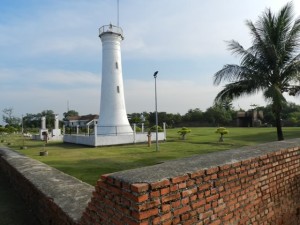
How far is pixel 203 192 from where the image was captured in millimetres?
2912

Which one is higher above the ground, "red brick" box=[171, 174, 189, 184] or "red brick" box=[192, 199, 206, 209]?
"red brick" box=[171, 174, 189, 184]

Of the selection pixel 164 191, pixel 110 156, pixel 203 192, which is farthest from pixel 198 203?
pixel 110 156

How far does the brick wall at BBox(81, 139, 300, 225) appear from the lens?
2.46m

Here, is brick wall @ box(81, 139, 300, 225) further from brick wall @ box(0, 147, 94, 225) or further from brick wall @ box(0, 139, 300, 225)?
brick wall @ box(0, 147, 94, 225)

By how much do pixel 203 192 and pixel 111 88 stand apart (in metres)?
22.4

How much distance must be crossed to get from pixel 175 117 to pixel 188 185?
183ft

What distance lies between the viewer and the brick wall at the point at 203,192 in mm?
2461

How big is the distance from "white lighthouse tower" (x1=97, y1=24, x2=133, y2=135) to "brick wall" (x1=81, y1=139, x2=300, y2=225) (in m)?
20.5

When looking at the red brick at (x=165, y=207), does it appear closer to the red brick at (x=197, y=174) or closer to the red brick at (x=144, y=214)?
the red brick at (x=144, y=214)

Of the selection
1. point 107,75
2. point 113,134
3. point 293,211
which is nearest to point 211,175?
point 293,211

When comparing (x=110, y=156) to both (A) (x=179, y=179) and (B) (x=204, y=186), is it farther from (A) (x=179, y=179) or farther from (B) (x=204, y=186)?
(A) (x=179, y=179)

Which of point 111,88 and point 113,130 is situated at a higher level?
point 111,88

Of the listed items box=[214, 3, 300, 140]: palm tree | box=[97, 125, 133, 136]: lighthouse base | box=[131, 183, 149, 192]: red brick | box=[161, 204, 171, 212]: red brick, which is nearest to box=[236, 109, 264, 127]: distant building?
box=[97, 125, 133, 136]: lighthouse base

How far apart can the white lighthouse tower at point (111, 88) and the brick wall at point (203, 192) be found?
67.4 ft
